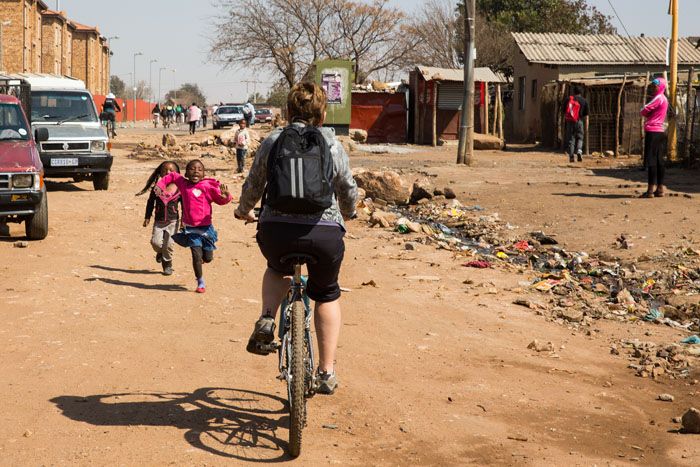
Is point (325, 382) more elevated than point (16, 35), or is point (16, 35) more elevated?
point (16, 35)

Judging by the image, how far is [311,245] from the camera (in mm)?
4727

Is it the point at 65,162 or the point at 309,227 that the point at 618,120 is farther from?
the point at 309,227

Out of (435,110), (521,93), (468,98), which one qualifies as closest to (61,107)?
(468,98)

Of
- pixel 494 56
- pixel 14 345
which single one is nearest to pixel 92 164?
pixel 14 345

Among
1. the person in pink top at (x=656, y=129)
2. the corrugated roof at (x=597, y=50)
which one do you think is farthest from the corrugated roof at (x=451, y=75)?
the person in pink top at (x=656, y=129)

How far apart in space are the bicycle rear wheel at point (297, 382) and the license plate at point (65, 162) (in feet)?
47.0

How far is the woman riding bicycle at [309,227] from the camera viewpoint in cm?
472

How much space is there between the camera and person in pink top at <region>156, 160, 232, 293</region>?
8.84 metres

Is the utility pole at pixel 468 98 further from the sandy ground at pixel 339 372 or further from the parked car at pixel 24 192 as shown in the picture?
the parked car at pixel 24 192

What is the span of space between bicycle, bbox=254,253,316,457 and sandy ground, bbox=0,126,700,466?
23cm

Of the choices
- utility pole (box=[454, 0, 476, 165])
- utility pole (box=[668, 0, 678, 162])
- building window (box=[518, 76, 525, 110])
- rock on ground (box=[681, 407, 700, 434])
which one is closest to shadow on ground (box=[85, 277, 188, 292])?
rock on ground (box=[681, 407, 700, 434])

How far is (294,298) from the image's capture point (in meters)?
4.88

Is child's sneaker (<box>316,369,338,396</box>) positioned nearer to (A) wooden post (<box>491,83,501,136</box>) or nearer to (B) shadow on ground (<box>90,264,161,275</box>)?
(B) shadow on ground (<box>90,264,161,275</box>)

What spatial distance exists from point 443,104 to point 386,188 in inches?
714
